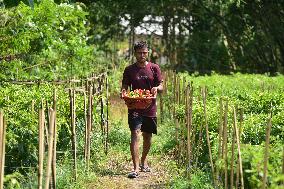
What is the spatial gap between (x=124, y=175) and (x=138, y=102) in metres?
1.02

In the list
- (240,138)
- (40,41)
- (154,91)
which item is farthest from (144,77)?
(40,41)

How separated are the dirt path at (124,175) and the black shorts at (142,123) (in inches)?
24.2

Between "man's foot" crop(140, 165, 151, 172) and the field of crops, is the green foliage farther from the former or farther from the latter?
the field of crops

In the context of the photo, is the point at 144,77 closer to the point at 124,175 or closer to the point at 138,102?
the point at 138,102

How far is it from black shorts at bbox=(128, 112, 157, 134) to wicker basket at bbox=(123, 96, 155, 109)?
132 millimetres

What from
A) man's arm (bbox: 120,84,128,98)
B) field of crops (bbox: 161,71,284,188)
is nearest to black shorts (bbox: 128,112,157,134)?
man's arm (bbox: 120,84,128,98)

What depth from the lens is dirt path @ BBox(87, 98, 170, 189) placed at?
22.6ft

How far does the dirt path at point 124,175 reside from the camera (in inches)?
271

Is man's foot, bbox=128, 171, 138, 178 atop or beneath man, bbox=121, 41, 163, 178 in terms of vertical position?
beneath

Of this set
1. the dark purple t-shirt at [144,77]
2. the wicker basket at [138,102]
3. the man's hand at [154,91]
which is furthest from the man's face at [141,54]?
the wicker basket at [138,102]

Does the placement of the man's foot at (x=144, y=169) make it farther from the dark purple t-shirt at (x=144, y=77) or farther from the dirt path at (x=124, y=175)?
the dark purple t-shirt at (x=144, y=77)

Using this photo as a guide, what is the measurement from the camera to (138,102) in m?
7.19

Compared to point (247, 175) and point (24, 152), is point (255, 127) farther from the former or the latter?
point (24, 152)

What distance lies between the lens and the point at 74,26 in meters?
12.5
